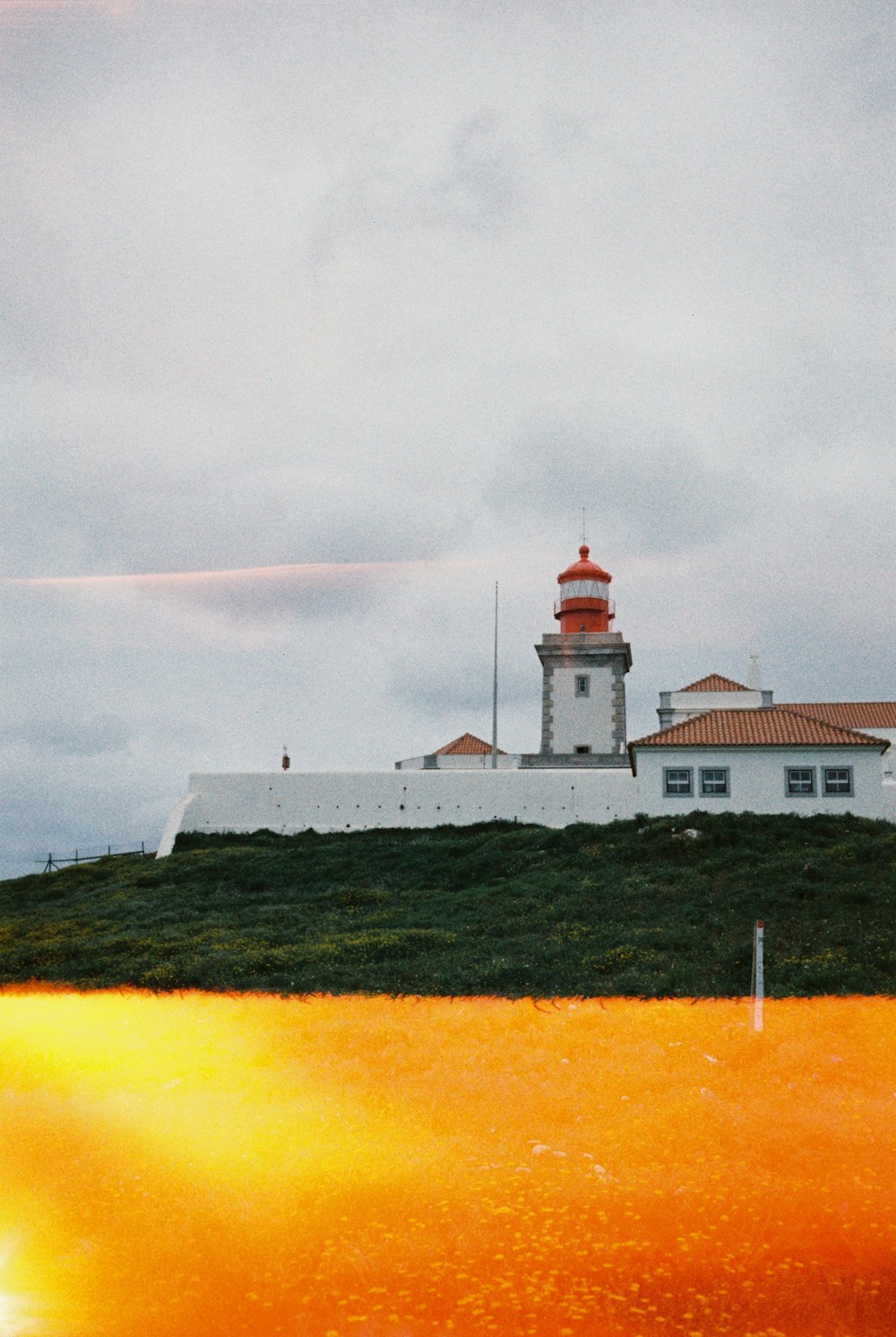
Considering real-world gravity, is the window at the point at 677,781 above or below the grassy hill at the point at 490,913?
above

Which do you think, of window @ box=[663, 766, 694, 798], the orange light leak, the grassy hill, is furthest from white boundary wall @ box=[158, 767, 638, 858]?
the orange light leak

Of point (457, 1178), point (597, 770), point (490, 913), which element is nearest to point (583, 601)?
point (597, 770)

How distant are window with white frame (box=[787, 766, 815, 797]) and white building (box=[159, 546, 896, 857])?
28mm

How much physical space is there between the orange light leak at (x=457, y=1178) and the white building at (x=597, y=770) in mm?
20231

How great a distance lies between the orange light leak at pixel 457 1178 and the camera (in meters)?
5.51

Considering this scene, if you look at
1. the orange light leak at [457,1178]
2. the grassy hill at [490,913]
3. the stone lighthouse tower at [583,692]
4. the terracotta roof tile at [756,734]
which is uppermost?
the stone lighthouse tower at [583,692]

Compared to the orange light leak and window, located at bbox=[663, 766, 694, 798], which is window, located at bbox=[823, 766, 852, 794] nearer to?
window, located at bbox=[663, 766, 694, 798]

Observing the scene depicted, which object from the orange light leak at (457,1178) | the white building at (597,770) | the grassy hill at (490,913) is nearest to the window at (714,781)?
the white building at (597,770)

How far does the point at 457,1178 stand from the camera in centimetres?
725

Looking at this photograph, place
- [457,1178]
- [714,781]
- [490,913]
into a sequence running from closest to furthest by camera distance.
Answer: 1. [457,1178]
2. [490,913]
3. [714,781]

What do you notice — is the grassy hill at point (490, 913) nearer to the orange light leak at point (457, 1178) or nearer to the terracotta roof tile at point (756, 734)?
the terracotta roof tile at point (756, 734)

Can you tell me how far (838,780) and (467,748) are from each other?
18309 mm

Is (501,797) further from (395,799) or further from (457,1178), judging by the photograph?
(457,1178)

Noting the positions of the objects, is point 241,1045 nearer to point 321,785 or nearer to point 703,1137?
point 703,1137
